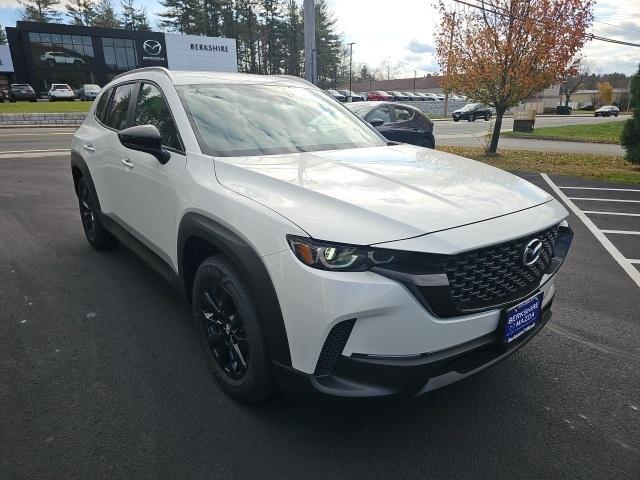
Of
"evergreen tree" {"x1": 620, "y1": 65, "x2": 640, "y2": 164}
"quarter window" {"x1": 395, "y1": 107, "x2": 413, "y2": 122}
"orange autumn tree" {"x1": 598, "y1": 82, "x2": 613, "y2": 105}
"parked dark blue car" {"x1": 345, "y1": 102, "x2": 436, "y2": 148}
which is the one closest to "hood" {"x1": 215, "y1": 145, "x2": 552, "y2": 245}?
"parked dark blue car" {"x1": 345, "y1": 102, "x2": 436, "y2": 148}

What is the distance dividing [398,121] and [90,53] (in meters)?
52.7

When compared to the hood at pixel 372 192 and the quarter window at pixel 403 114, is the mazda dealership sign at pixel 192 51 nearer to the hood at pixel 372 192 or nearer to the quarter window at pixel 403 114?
the quarter window at pixel 403 114

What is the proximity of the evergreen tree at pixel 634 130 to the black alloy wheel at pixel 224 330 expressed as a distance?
→ 10.8 metres

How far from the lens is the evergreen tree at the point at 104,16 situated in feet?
215

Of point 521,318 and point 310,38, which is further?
point 310,38

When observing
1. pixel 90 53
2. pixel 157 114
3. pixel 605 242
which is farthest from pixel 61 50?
pixel 605 242

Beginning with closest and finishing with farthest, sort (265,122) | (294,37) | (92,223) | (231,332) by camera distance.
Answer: (231,332) < (265,122) < (92,223) < (294,37)

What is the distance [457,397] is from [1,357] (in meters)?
2.89

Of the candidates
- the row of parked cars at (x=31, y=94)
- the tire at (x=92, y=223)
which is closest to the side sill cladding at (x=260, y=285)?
the tire at (x=92, y=223)

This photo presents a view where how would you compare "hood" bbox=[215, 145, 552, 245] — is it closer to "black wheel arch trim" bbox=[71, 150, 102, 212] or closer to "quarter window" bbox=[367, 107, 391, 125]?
"black wheel arch trim" bbox=[71, 150, 102, 212]

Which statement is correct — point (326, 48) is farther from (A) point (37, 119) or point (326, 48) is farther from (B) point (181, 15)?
(A) point (37, 119)

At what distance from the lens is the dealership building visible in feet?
163

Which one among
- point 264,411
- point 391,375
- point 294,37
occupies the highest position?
point 294,37

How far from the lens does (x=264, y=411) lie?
2.46m
